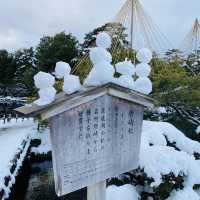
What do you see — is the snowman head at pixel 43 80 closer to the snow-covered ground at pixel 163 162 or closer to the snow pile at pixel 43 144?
the snow-covered ground at pixel 163 162

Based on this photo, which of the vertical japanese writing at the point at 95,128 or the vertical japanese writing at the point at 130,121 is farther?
the vertical japanese writing at the point at 130,121

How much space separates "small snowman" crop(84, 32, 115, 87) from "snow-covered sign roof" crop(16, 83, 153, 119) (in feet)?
0.30

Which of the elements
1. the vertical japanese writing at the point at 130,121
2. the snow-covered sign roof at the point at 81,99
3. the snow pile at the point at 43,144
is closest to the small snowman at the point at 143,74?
the snow-covered sign roof at the point at 81,99

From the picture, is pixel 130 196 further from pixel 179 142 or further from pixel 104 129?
pixel 104 129

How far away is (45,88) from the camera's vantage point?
398 centimetres

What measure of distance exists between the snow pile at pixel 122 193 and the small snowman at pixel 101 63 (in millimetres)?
3644

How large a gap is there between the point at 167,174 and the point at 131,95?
3.56 meters

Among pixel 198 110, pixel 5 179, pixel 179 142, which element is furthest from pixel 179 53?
pixel 5 179

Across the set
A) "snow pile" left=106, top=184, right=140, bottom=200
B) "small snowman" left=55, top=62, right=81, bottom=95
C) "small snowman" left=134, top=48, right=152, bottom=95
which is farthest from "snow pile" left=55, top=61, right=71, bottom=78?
"snow pile" left=106, top=184, right=140, bottom=200

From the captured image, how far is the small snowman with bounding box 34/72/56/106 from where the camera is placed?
392 cm

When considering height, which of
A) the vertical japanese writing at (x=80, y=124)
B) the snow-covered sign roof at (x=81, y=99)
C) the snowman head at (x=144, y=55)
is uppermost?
the snowman head at (x=144, y=55)

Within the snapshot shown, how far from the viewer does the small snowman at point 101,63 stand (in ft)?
13.9

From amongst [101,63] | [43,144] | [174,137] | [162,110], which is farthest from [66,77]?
[43,144]

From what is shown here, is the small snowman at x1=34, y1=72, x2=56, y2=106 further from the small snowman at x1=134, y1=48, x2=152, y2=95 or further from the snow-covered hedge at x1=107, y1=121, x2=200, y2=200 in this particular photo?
the snow-covered hedge at x1=107, y1=121, x2=200, y2=200
